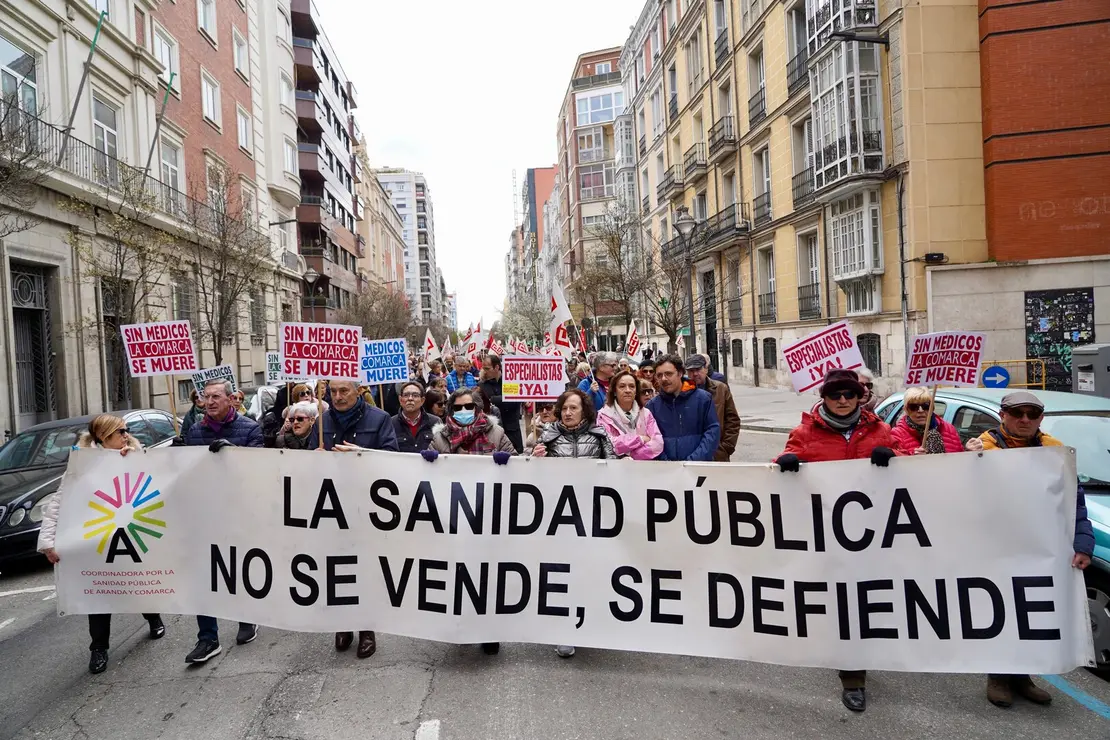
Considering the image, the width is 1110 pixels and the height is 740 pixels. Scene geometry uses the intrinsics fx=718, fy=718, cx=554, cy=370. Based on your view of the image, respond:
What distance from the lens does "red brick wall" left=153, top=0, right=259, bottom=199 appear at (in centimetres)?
2425

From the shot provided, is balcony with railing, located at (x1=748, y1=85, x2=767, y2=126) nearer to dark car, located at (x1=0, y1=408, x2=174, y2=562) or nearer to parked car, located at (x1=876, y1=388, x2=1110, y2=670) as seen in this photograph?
parked car, located at (x1=876, y1=388, x2=1110, y2=670)

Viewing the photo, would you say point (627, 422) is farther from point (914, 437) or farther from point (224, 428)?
point (224, 428)

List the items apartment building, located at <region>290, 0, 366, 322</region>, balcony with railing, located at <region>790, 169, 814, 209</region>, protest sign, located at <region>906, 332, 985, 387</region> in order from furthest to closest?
1. apartment building, located at <region>290, 0, 366, 322</region>
2. balcony with railing, located at <region>790, 169, 814, 209</region>
3. protest sign, located at <region>906, 332, 985, 387</region>

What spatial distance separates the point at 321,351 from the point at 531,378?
268 centimetres

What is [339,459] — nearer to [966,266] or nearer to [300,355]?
[300,355]

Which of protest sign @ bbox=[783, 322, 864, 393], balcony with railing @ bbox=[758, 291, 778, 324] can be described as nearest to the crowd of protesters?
protest sign @ bbox=[783, 322, 864, 393]

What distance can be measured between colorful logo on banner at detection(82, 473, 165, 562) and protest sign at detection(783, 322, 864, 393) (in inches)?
192

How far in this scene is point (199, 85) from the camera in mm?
26109

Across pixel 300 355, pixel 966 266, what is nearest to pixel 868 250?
pixel 966 266

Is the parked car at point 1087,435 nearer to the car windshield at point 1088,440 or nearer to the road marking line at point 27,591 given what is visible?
the car windshield at point 1088,440

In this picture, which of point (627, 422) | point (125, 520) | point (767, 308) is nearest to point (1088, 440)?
point (627, 422)

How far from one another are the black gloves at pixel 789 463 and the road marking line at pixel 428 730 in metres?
2.32

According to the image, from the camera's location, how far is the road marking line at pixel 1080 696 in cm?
372

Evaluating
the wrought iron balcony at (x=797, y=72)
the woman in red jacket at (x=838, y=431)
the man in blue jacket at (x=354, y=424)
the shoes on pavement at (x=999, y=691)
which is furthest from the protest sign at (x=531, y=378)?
the wrought iron balcony at (x=797, y=72)
